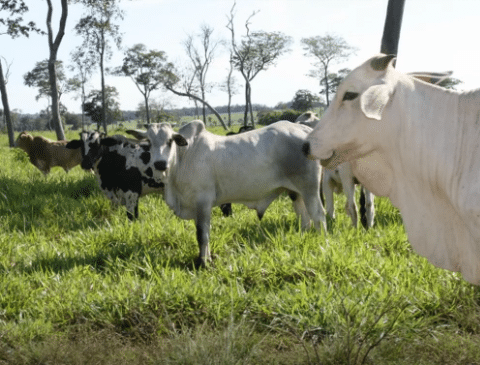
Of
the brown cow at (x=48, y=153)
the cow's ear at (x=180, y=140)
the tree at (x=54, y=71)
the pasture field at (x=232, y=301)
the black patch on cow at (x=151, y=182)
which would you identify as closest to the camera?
the pasture field at (x=232, y=301)

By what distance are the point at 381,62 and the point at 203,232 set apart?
9.64ft

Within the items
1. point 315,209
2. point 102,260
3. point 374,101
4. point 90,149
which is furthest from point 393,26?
point 374,101

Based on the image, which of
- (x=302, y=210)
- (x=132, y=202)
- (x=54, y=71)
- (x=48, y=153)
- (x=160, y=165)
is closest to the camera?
(x=160, y=165)

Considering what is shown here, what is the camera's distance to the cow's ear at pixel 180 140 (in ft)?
15.0

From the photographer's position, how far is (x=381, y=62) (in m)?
2.07

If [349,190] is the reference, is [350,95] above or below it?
above

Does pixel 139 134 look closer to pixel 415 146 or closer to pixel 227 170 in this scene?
pixel 227 170

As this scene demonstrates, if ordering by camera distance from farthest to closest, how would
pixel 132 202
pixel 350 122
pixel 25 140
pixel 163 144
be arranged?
pixel 25 140
pixel 132 202
pixel 163 144
pixel 350 122

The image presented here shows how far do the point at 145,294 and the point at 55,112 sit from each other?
15.4m

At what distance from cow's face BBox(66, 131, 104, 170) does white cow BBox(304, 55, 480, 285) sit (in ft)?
20.6

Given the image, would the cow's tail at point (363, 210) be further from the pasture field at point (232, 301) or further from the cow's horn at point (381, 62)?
the cow's horn at point (381, 62)

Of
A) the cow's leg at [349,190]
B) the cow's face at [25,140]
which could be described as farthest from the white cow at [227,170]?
the cow's face at [25,140]

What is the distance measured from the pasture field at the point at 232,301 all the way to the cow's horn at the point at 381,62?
141 centimetres

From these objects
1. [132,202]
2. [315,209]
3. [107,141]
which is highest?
[107,141]
